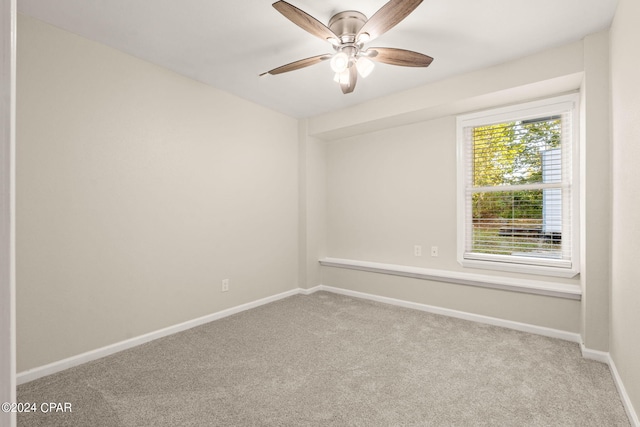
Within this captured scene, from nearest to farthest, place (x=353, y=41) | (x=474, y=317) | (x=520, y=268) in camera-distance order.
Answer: (x=353, y=41), (x=520, y=268), (x=474, y=317)

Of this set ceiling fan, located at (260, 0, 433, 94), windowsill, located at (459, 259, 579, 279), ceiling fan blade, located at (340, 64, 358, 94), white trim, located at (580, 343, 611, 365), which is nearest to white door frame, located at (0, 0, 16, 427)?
ceiling fan, located at (260, 0, 433, 94)

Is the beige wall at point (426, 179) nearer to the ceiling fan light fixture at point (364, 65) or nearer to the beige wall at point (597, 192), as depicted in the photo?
the beige wall at point (597, 192)

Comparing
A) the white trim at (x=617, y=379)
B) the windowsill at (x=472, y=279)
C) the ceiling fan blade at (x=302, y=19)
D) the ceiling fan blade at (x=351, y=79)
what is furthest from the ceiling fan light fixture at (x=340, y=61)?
the white trim at (x=617, y=379)

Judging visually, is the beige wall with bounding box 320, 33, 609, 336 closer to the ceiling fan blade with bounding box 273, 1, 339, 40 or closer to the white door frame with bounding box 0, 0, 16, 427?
the ceiling fan blade with bounding box 273, 1, 339, 40

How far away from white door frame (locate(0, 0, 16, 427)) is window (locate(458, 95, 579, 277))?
3.55 meters

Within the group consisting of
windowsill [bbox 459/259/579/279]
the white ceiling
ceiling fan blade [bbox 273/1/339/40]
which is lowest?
windowsill [bbox 459/259/579/279]

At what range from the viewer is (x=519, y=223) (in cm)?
311

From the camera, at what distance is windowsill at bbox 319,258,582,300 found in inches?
107

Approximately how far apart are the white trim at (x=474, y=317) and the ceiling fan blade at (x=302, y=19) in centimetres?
286

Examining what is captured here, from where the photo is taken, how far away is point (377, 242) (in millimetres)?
4039

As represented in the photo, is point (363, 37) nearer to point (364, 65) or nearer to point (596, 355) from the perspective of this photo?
point (364, 65)

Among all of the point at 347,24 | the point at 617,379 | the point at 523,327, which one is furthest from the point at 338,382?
the point at 347,24

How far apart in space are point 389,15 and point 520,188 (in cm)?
224

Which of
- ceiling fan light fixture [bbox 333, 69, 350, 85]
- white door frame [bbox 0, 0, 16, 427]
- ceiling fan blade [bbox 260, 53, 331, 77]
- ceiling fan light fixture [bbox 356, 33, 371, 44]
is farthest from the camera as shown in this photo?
ceiling fan light fixture [bbox 333, 69, 350, 85]
